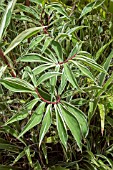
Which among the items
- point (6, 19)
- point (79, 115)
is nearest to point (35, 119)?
point (79, 115)

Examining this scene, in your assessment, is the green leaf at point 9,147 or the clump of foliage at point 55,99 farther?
the green leaf at point 9,147

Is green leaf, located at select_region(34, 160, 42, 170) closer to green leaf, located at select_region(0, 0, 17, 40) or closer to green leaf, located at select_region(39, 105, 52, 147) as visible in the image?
green leaf, located at select_region(39, 105, 52, 147)

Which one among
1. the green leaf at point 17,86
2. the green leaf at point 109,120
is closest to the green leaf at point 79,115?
the green leaf at point 17,86

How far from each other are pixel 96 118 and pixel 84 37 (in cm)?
44

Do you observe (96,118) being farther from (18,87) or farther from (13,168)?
(18,87)

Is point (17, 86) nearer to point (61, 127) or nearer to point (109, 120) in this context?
point (61, 127)

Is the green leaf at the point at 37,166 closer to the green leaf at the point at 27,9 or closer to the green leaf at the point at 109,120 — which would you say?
the green leaf at the point at 109,120

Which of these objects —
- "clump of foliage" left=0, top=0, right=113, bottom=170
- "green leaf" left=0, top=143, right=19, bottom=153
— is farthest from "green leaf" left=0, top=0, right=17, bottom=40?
"green leaf" left=0, top=143, right=19, bottom=153

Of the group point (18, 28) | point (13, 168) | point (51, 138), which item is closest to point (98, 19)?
point (18, 28)

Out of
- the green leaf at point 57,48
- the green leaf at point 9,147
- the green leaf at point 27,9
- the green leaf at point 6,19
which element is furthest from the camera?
the green leaf at point 9,147

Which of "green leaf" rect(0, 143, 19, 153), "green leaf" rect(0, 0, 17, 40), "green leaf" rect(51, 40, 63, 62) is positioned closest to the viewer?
"green leaf" rect(0, 0, 17, 40)

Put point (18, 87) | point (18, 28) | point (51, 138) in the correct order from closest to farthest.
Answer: point (18, 87) < point (51, 138) < point (18, 28)

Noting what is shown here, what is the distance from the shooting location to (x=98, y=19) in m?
1.89

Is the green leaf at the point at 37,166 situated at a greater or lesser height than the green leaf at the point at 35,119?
lesser
